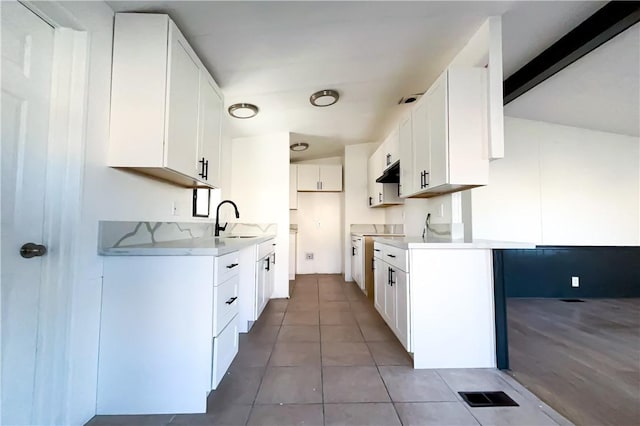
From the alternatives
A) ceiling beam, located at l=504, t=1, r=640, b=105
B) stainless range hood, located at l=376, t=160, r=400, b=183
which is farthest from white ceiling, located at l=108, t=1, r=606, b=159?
stainless range hood, located at l=376, t=160, r=400, b=183

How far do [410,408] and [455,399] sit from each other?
306 millimetres

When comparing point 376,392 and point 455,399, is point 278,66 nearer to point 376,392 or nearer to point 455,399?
point 376,392

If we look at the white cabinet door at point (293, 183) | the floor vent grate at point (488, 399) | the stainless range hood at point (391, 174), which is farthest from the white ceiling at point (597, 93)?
the white cabinet door at point (293, 183)

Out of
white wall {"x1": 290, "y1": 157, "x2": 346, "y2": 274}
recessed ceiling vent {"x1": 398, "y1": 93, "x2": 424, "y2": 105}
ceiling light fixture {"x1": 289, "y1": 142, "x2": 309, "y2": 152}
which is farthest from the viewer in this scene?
white wall {"x1": 290, "y1": 157, "x2": 346, "y2": 274}

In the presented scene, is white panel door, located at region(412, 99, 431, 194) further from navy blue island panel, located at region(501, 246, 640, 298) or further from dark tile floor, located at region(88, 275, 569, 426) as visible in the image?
navy blue island panel, located at region(501, 246, 640, 298)

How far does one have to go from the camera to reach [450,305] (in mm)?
1920

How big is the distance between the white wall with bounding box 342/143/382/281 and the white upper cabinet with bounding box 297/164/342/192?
30cm

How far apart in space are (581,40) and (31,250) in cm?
362

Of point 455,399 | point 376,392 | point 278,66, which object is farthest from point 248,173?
point 455,399

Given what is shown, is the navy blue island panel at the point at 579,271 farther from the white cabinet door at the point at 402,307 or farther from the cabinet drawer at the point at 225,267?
the cabinet drawer at the point at 225,267

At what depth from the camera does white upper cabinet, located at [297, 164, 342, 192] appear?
5301mm

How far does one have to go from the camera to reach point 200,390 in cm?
140

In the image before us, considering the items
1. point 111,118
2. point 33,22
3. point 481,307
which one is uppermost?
point 33,22

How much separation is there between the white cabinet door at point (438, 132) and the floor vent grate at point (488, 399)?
140cm
